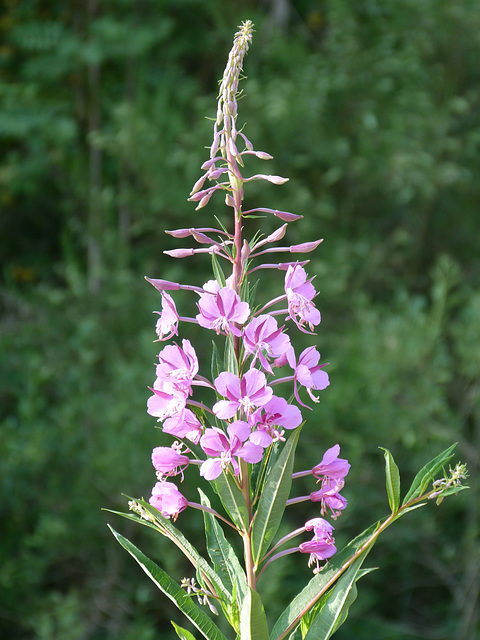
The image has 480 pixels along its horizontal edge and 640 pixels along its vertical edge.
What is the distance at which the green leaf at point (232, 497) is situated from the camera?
96 centimetres

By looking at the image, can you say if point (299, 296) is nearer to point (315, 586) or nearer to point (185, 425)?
point (185, 425)

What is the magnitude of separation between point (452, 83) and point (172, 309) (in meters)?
5.14

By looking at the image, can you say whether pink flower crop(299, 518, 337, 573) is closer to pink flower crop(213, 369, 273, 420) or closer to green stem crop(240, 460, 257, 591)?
green stem crop(240, 460, 257, 591)

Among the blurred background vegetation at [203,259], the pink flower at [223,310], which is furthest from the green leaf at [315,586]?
the blurred background vegetation at [203,259]

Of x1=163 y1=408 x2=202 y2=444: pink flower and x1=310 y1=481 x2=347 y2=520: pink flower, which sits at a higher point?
x1=163 y1=408 x2=202 y2=444: pink flower

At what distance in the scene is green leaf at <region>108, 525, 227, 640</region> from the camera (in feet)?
3.14

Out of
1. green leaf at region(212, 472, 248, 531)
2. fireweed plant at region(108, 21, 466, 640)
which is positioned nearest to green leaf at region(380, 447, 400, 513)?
fireweed plant at region(108, 21, 466, 640)

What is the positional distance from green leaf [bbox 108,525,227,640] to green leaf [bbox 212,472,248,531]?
0.13m

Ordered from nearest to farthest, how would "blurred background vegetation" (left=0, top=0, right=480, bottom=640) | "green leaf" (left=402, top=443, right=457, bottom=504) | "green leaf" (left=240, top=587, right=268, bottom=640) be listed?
"green leaf" (left=240, top=587, right=268, bottom=640), "green leaf" (left=402, top=443, right=457, bottom=504), "blurred background vegetation" (left=0, top=0, right=480, bottom=640)

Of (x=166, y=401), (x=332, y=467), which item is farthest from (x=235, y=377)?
(x=332, y=467)

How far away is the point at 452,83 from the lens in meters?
5.43

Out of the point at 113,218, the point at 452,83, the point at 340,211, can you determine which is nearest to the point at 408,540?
the point at 340,211

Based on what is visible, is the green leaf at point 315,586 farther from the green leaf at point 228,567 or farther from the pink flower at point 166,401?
the pink flower at point 166,401

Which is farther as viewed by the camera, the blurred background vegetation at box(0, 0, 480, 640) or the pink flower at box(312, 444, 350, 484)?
the blurred background vegetation at box(0, 0, 480, 640)
